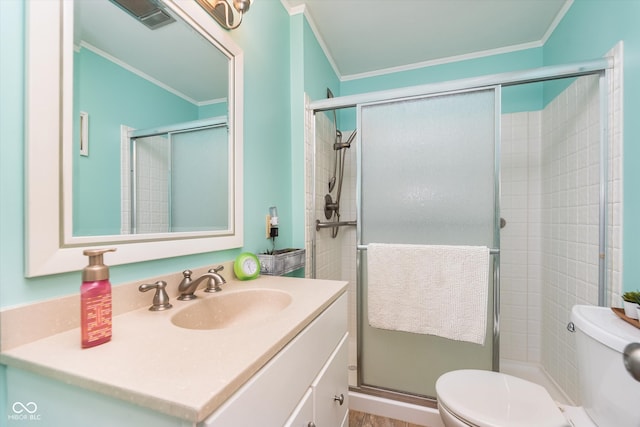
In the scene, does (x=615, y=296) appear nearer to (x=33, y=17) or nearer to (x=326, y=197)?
(x=326, y=197)

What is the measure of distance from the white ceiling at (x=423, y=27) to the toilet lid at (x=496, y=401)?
2046 millimetres

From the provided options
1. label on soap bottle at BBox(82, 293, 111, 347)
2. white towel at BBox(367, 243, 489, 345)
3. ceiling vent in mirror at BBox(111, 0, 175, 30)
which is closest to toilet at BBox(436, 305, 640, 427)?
white towel at BBox(367, 243, 489, 345)

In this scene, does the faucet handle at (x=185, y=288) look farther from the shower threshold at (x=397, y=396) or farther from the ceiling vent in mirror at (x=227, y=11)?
the shower threshold at (x=397, y=396)

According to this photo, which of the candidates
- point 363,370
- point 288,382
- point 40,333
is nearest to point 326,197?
point 363,370

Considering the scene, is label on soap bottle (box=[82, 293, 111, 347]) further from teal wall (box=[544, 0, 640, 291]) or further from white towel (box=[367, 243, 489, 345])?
teal wall (box=[544, 0, 640, 291])

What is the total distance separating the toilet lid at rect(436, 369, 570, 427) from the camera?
0.88 m

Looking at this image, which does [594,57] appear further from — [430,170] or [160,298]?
[160,298]

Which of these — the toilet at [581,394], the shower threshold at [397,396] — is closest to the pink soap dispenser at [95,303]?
the toilet at [581,394]

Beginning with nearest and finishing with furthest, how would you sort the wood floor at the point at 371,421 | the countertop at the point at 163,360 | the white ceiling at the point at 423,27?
1. the countertop at the point at 163,360
2. the wood floor at the point at 371,421
3. the white ceiling at the point at 423,27

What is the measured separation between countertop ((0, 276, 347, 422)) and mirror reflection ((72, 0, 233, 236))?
0.86 feet

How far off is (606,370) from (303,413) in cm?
90

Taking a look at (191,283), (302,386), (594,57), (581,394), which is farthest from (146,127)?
(594,57)

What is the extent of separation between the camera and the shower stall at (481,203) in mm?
1299

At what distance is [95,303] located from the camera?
0.53m
